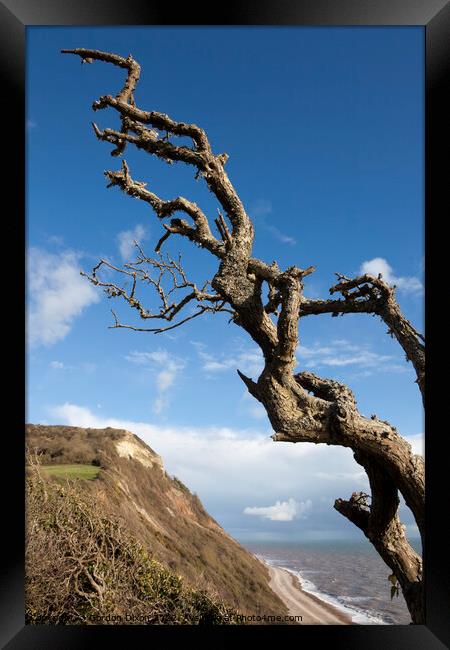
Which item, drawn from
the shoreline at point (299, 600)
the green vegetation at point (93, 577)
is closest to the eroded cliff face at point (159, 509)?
the shoreline at point (299, 600)

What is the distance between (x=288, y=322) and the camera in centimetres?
346

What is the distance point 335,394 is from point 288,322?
Answer: 749 mm

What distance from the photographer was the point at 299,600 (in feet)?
22.1

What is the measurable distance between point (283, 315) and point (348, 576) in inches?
193

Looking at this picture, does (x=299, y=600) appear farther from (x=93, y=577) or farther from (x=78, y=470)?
(x=78, y=470)

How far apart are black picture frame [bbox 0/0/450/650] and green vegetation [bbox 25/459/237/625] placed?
1.17 metres

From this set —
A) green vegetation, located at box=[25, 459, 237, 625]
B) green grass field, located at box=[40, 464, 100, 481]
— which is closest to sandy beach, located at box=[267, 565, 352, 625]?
green vegetation, located at box=[25, 459, 237, 625]

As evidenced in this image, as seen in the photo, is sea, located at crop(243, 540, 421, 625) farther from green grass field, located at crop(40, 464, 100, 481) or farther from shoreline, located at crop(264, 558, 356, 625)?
green grass field, located at crop(40, 464, 100, 481)
